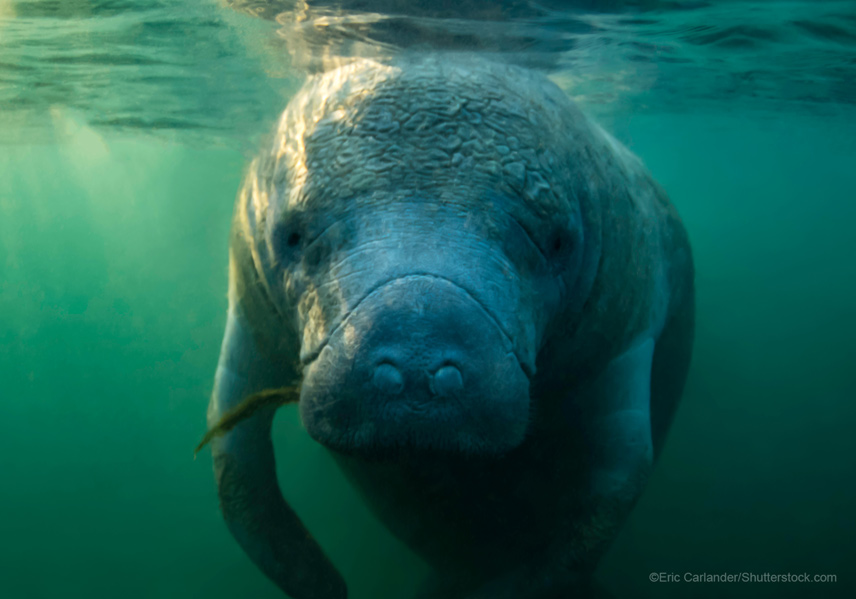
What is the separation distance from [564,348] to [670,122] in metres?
A: 18.7

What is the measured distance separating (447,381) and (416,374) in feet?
0.31

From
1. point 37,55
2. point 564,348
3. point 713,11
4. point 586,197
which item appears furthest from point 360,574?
point 37,55

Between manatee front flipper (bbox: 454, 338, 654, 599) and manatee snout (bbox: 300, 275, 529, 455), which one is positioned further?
manatee front flipper (bbox: 454, 338, 654, 599)

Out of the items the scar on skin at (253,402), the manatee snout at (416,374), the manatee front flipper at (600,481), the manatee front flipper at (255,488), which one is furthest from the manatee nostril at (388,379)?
the manatee front flipper at (255,488)

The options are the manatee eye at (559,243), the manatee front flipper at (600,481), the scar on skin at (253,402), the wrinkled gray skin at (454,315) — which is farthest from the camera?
the manatee front flipper at (600,481)

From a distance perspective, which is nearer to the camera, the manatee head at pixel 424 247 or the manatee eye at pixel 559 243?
the manatee head at pixel 424 247

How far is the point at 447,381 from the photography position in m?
1.70

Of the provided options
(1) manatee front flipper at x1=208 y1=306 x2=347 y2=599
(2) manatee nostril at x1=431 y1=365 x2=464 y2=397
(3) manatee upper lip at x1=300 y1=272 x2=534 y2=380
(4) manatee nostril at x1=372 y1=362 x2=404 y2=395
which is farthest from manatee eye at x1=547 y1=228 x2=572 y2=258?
(1) manatee front flipper at x1=208 y1=306 x2=347 y2=599

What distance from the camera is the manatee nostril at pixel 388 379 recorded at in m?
1.69

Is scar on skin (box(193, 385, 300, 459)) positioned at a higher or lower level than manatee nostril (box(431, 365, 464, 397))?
lower

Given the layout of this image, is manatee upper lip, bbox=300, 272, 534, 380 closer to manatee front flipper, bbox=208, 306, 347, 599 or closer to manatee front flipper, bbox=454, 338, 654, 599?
manatee front flipper, bbox=454, 338, 654, 599

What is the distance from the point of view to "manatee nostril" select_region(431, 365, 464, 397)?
1695 millimetres

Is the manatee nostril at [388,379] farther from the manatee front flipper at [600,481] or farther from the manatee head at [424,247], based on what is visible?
the manatee front flipper at [600,481]

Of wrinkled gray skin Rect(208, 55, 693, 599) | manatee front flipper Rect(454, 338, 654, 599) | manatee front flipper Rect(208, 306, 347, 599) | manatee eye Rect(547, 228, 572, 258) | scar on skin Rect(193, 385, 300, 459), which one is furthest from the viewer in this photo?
manatee front flipper Rect(208, 306, 347, 599)
